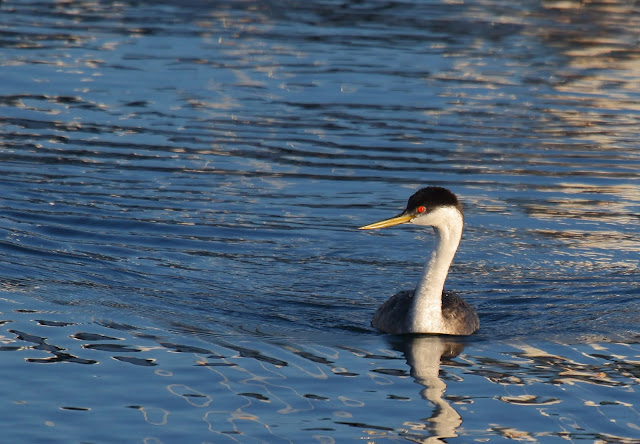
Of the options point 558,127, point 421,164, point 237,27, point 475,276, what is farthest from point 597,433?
point 237,27

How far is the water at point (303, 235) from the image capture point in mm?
9883

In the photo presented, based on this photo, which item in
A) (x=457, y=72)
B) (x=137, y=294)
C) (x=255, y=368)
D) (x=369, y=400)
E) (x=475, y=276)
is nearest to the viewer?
(x=369, y=400)

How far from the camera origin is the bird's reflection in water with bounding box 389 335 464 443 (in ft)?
31.0

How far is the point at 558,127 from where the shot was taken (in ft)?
71.9

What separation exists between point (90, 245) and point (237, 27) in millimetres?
18620

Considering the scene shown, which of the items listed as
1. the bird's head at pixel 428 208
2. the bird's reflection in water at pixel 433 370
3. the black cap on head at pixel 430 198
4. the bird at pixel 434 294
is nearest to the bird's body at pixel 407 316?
the bird at pixel 434 294

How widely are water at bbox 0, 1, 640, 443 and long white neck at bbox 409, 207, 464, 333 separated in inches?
7.4

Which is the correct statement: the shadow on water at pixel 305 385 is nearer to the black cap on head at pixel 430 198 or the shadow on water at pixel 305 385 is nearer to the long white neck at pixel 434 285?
the long white neck at pixel 434 285

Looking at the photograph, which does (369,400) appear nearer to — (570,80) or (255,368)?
(255,368)

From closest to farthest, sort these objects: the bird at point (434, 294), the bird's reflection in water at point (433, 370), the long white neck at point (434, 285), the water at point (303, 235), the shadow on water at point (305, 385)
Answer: the shadow on water at point (305, 385)
the bird's reflection in water at point (433, 370)
the water at point (303, 235)
the bird at point (434, 294)
the long white neck at point (434, 285)

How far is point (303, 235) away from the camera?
1539 cm

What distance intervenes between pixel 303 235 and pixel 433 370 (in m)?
4.75

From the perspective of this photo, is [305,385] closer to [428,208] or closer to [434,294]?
[434,294]

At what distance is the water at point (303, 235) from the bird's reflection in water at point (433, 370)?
0.03 metres
